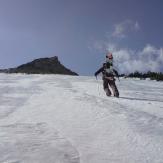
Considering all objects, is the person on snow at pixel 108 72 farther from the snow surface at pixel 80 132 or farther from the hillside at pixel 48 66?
the hillside at pixel 48 66

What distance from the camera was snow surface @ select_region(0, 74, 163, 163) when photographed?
772 cm

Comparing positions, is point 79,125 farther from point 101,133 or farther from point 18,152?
point 18,152

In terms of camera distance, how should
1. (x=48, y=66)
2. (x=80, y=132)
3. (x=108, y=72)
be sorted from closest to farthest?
(x=80, y=132) → (x=108, y=72) → (x=48, y=66)

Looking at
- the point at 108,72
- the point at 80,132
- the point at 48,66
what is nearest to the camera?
the point at 80,132

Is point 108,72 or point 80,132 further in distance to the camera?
point 108,72

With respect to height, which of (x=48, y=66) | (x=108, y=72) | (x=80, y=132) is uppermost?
(x=48, y=66)

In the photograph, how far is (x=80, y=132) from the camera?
9.45 metres

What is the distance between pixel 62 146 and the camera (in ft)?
27.3

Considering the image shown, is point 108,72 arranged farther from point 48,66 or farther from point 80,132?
point 48,66

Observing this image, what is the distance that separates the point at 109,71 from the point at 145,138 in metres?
8.83

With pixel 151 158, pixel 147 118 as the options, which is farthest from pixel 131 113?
pixel 151 158

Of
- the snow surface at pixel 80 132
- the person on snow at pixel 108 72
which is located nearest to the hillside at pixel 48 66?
the person on snow at pixel 108 72

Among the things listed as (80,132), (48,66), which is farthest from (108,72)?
(48,66)

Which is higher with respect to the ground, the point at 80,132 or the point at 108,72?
the point at 108,72
